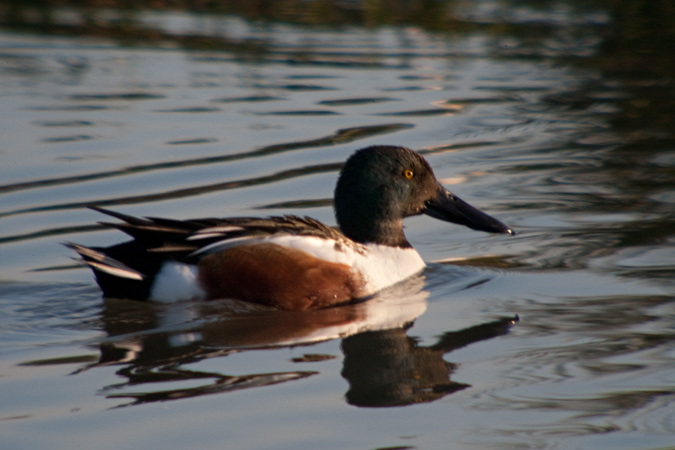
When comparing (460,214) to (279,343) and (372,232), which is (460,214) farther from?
(279,343)

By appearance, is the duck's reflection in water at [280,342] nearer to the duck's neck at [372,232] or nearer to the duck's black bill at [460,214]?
the duck's neck at [372,232]

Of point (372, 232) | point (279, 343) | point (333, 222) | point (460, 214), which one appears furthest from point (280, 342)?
point (333, 222)

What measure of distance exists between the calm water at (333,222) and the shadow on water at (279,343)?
2cm

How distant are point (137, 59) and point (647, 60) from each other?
5.94 metres

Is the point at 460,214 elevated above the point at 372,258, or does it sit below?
above

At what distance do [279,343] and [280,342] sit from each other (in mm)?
16

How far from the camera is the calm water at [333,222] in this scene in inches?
152

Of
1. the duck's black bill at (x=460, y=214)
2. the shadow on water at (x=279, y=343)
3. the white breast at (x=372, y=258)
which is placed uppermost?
the duck's black bill at (x=460, y=214)

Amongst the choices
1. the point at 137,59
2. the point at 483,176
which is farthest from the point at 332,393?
the point at 137,59

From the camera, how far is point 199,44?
1303 centimetres

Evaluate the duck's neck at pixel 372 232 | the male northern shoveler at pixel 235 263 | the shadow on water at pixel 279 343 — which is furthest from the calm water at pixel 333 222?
the duck's neck at pixel 372 232

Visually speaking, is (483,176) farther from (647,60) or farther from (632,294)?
(647,60)

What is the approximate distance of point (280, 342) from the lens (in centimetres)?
474

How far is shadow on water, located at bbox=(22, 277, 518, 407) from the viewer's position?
4121 mm
